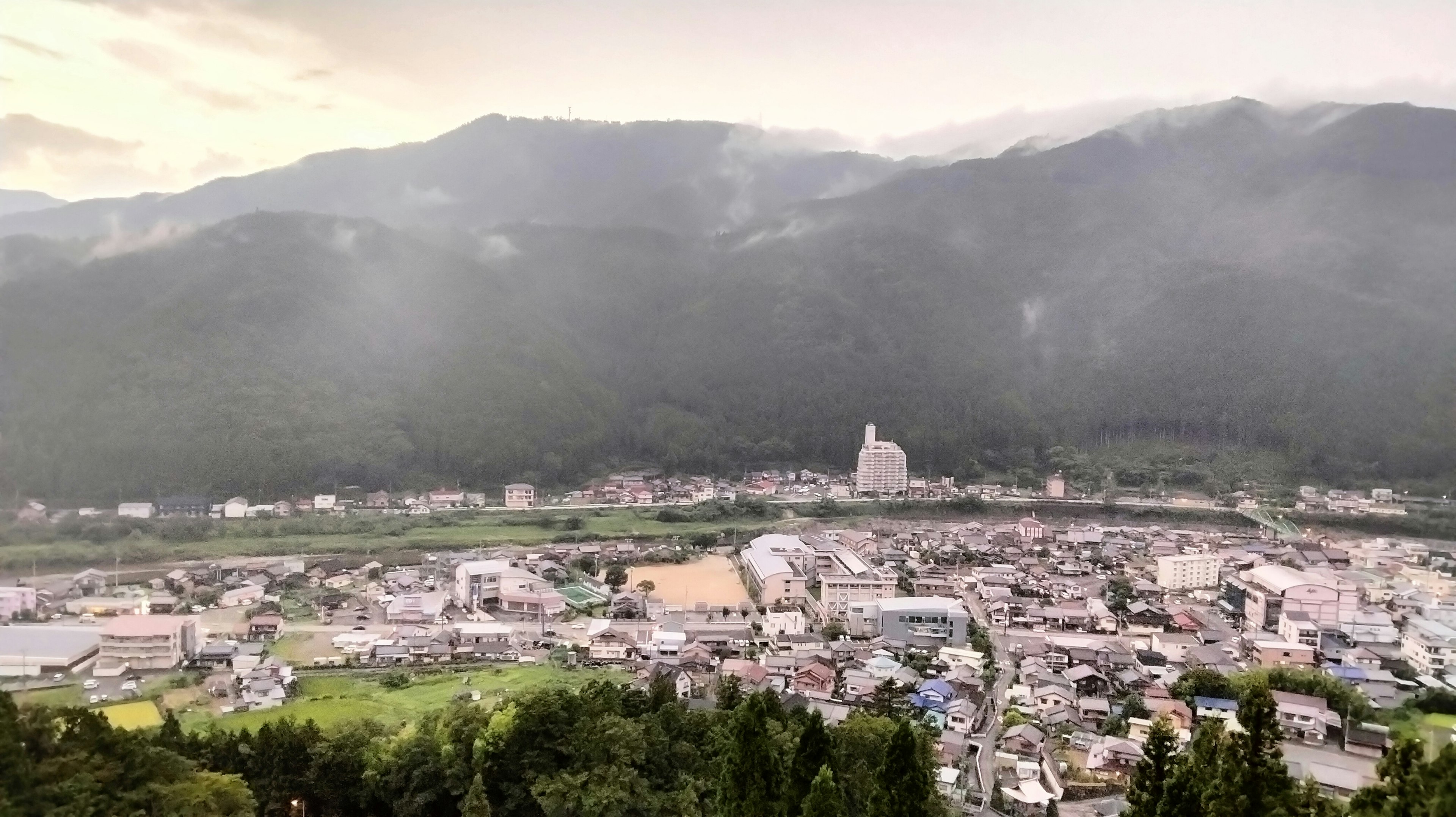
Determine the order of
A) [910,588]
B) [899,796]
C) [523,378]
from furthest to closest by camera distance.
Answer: [523,378], [910,588], [899,796]

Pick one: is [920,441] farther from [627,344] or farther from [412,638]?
[412,638]

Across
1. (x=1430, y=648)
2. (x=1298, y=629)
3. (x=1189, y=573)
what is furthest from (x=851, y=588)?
(x=1430, y=648)

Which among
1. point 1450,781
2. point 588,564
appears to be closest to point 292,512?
point 588,564

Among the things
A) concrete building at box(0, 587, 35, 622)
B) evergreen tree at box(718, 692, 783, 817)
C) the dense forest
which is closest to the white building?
concrete building at box(0, 587, 35, 622)

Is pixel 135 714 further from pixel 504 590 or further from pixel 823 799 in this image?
pixel 823 799

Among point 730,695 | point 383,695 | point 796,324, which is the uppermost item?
point 796,324

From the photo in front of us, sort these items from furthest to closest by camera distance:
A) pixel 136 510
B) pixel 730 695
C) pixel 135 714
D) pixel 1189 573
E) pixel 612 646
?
pixel 1189 573, pixel 136 510, pixel 612 646, pixel 135 714, pixel 730 695
